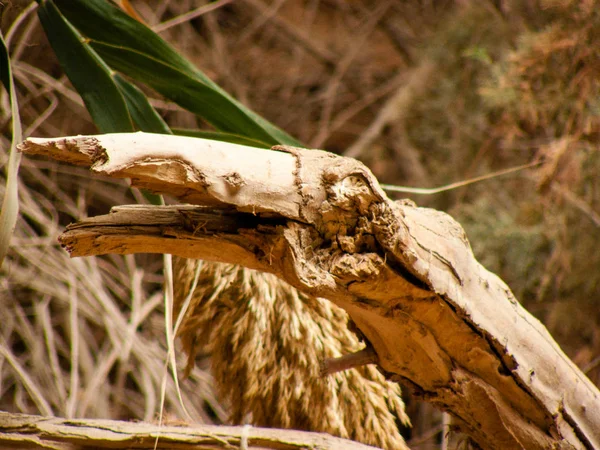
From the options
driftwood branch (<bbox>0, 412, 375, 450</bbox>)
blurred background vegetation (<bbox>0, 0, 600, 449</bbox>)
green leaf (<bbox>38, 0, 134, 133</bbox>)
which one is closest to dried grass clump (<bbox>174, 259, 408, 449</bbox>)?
driftwood branch (<bbox>0, 412, 375, 450</bbox>)

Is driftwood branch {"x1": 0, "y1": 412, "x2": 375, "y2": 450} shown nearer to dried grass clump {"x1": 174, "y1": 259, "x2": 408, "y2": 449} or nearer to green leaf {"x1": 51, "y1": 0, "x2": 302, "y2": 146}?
dried grass clump {"x1": 174, "y1": 259, "x2": 408, "y2": 449}

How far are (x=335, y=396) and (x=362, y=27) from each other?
1907 mm

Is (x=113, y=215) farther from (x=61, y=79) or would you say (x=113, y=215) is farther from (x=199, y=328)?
(x=61, y=79)

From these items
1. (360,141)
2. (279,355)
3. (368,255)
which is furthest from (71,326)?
(360,141)

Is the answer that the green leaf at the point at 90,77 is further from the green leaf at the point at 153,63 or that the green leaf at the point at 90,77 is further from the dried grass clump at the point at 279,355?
the dried grass clump at the point at 279,355

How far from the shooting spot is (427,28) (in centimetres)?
240

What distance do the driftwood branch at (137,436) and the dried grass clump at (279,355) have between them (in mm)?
163

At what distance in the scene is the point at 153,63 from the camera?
0.84 metres

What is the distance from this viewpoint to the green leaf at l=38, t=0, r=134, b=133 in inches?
30.7

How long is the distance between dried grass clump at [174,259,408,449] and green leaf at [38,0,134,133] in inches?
10.6

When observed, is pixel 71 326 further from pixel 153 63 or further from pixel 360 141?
pixel 360 141

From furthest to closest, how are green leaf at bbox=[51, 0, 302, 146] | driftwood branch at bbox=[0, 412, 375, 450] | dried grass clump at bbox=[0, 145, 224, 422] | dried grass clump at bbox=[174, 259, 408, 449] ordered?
dried grass clump at bbox=[0, 145, 224, 422], dried grass clump at bbox=[174, 259, 408, 449], green leaf at bbox=[51, 0, 302, 146], driftwood branch at bbox=[0, 412, 375, 450]

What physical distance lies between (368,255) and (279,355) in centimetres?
44

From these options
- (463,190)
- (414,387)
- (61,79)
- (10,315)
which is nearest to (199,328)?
(414,387)
